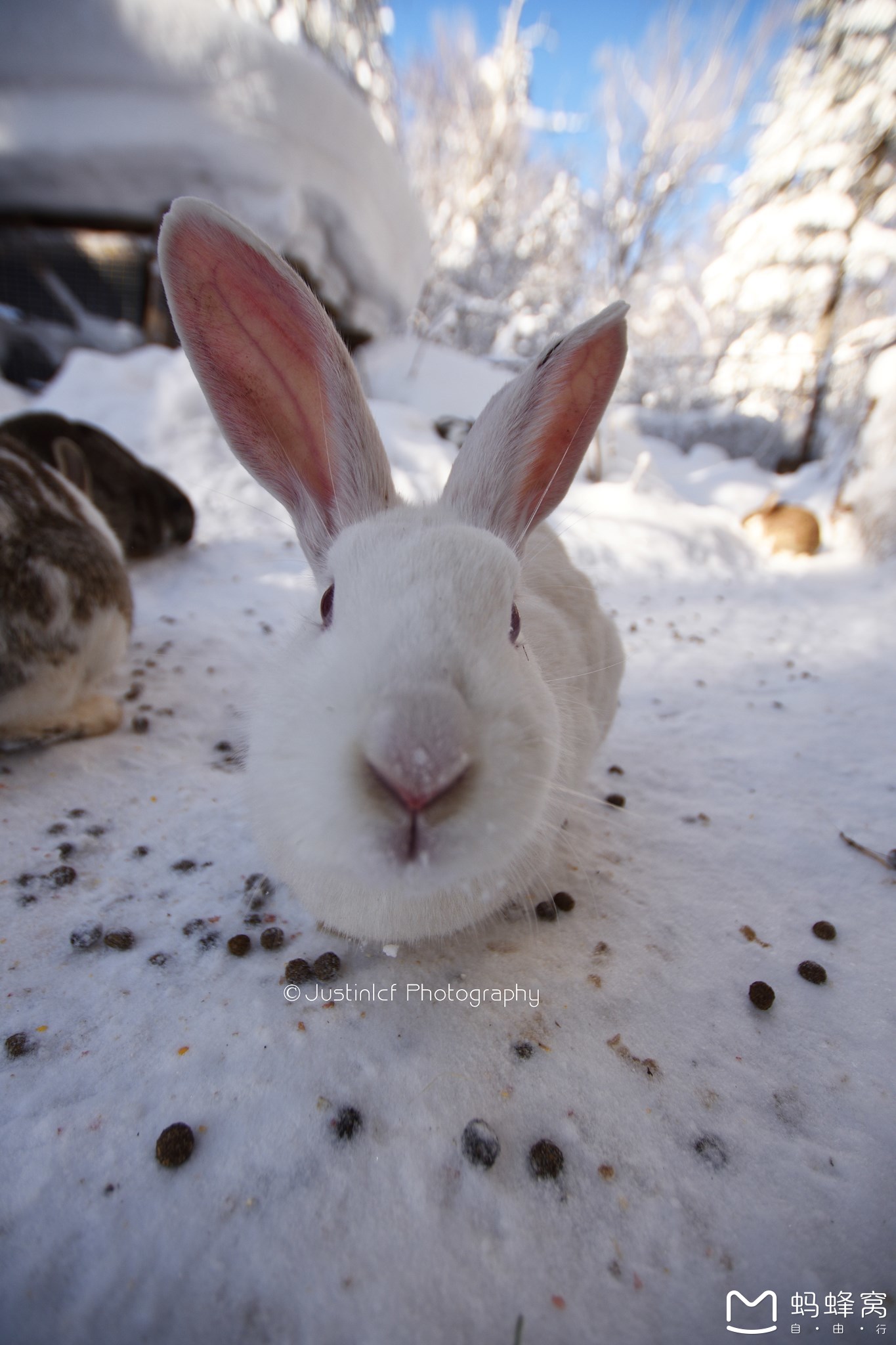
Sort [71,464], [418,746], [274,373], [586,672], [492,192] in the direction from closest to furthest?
[418,746], [274,373], [586,672], [71,464], [492,192]

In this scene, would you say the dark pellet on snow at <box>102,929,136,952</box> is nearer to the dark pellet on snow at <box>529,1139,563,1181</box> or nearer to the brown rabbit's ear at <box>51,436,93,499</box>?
the dark pellet on snow at <box>529,1139,563,1181</box>

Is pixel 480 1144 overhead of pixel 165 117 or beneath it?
beneath

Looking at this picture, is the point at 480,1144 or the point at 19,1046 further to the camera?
the point at 19,1046

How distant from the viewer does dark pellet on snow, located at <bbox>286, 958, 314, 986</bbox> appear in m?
1.41

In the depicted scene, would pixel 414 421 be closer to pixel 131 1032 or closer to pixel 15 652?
pixel 15 652

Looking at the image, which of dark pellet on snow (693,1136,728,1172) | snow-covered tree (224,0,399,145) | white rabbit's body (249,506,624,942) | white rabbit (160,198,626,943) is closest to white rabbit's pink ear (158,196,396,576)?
white rabbit (160,198,626,943)

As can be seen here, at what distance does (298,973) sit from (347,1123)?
360 millimetres

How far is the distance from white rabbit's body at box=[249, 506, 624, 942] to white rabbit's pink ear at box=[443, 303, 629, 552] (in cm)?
13

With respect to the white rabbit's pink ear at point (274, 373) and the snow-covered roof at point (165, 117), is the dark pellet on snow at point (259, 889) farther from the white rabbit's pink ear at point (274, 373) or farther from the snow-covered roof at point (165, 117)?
the snow-covered roof at point (165, 117)

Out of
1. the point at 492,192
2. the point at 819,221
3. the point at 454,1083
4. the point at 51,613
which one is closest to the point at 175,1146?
the point at 454,1083

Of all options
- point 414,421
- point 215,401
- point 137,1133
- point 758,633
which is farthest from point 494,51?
point 137,1133

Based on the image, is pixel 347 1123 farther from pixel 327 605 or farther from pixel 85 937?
pixel 327 605

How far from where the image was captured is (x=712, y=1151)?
113cm

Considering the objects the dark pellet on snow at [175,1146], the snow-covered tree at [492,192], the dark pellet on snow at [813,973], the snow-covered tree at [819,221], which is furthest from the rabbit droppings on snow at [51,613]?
Result: the snow-covered tree at [492,192]
